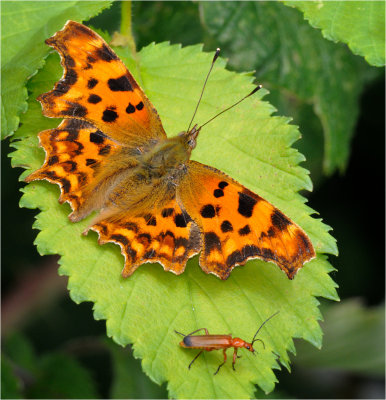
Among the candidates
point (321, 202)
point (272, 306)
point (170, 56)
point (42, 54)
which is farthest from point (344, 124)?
point (42, 54)

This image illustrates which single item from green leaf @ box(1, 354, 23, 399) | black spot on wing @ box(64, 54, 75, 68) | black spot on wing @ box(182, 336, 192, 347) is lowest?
green leaf @ box(1, 354, 23, 399)

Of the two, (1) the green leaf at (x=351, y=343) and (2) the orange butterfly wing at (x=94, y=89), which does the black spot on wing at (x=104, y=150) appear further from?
(1) the green leaf at (x=351, y=343)

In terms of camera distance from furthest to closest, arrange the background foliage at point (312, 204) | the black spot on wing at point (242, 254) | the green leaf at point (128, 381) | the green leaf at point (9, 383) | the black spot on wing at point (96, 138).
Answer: the background foliage at point (312, 204) < the green leaf at point (128, 381) < the green leaf at point (9, 383) < the black spot on wing at point (96, 138) < the black spot on wing at point (242, 254)

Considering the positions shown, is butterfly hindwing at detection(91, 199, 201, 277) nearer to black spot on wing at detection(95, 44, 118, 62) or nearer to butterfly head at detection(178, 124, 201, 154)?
butterfly head at detection(178, 124, 201, 154)

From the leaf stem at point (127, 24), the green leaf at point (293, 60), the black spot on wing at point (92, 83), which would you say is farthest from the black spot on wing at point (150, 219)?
the green leaf at point (293, 60)

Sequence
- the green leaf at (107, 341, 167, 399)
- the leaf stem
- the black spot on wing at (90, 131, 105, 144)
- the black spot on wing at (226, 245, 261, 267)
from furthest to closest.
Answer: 1. the green leaf at (107, 341, 167, 399)
2. the leaf stem
3. the black spot on wing at (90, 131, 105, 144)
4. the black spot on wing at (226, 245, 261, 267)

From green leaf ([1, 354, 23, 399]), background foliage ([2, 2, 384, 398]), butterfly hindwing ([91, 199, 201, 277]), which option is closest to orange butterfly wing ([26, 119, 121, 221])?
butterfly hindwing ([91, 199, 201, 277])
